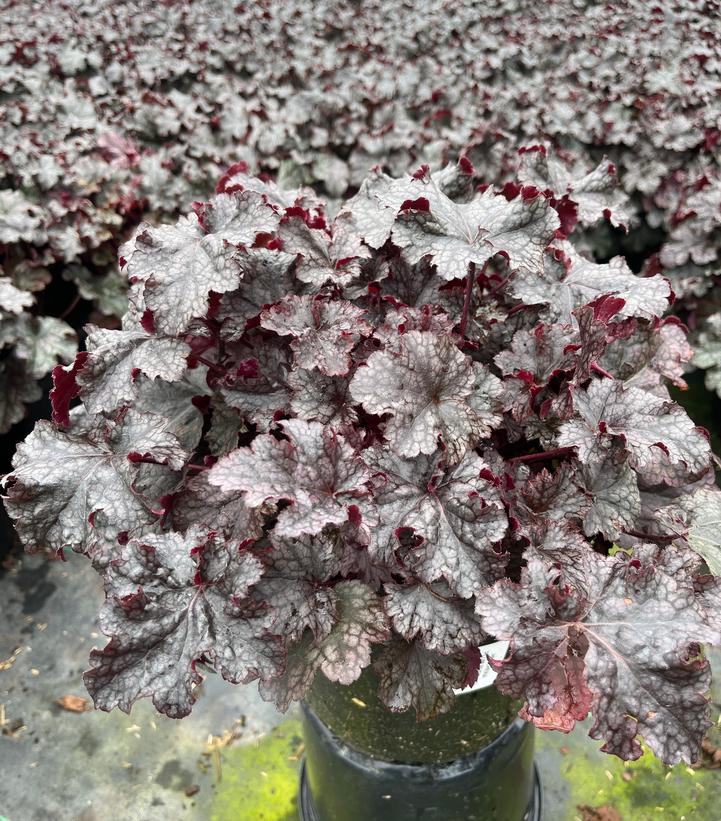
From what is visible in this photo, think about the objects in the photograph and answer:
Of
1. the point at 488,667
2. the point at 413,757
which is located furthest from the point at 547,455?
the point at 413,757

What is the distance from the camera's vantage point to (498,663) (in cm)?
115

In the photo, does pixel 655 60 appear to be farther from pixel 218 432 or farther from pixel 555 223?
pixel 218 432

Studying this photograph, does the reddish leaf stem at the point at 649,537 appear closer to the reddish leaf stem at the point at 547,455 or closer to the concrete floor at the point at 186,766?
the reddish leaf stem at the point at 547,455

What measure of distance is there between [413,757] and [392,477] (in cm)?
79

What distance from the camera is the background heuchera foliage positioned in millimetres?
3395

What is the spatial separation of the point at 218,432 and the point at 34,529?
37 cm

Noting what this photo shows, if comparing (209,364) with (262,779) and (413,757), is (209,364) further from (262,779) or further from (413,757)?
(262,779)

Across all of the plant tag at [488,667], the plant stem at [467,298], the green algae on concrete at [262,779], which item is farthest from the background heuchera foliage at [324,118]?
the green algae on concrete at [262,779]

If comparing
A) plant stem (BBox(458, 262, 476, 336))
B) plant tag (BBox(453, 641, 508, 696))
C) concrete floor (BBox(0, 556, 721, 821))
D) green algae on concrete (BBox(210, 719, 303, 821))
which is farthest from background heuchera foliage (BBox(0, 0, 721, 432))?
green algae on concrete (BBox(210, 719, 303, 821))

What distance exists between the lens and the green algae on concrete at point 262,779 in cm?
253

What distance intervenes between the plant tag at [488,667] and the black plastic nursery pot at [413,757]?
57mm

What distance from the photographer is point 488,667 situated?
57.0 inches

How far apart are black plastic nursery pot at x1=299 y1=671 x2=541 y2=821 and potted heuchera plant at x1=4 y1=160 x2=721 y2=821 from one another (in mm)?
18

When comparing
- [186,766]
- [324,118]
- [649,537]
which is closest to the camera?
[649,537]
